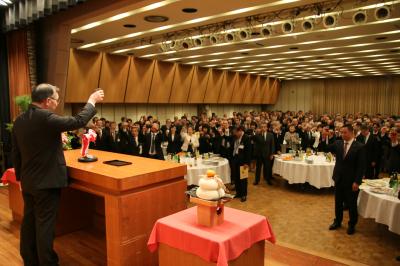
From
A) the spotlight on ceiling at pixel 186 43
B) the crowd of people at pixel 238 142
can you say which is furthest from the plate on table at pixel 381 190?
the spotlight on ceiling at pixel 186 43

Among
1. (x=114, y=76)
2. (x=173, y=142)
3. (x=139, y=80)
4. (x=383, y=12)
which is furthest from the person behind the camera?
(x=139, y=80)

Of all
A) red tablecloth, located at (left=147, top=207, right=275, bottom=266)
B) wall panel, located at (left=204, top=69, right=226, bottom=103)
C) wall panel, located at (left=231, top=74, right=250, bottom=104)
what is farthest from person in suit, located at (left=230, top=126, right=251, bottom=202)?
wall panel, located at (left=231, top=74, right=250, bottom=104)

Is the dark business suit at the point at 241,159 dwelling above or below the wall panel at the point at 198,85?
below

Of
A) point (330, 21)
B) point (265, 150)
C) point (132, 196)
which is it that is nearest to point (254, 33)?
point (330, 21)

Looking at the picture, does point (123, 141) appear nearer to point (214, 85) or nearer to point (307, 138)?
point (307, 138)

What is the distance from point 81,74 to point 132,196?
9508 mm

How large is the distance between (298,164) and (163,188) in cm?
503

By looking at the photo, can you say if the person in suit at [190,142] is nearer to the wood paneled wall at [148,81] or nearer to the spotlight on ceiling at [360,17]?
the wood paneled wall at [148,81]

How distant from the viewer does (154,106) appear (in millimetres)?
14906

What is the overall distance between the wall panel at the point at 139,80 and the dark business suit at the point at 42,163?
10.2 m

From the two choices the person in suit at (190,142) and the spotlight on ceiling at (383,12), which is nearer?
the spotlight on ceiling at (383,12)

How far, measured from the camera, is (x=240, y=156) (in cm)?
713

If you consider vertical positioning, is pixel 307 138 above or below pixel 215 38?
below

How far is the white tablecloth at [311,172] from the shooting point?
23.8ft
